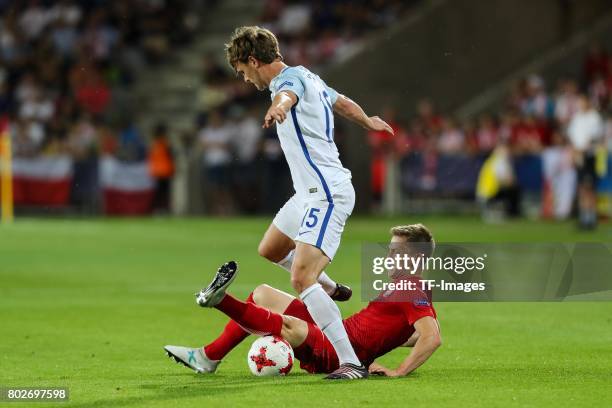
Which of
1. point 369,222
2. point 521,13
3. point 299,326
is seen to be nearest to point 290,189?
point 369,222

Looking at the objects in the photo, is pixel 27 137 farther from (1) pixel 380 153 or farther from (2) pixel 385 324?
(2) pixel 385 324

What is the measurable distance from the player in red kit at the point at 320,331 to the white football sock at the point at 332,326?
0.87 ft

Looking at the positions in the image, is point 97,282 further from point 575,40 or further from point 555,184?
point 575,40

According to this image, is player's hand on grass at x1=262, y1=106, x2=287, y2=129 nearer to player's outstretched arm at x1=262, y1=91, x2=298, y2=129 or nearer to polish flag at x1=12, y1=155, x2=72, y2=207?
player's outstretched arm at x1=262, y1=91, x2=298, y2=129

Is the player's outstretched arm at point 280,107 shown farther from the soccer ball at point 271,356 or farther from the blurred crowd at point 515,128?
the blurred crowd at point 515,128

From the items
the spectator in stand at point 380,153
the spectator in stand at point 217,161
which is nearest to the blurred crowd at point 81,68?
the spectator in stand at point 217,161

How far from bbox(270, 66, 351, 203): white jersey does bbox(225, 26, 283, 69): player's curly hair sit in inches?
6.2

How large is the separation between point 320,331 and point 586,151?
16173 mm

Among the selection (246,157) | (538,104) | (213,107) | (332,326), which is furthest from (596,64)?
(332,326)

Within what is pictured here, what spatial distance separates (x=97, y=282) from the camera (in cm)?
1644

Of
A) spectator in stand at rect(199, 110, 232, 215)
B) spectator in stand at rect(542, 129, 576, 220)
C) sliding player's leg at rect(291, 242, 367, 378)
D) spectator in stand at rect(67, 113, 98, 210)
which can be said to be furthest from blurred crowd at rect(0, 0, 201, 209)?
sliding player's leg at rect(291, 242, 367, 378)

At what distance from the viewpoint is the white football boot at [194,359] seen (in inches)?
364

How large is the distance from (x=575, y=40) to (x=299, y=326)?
2390cm

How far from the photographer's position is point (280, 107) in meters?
8.41
